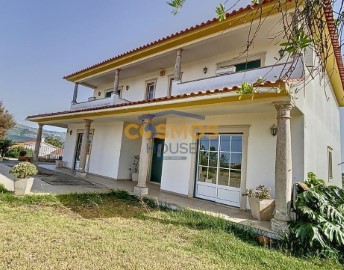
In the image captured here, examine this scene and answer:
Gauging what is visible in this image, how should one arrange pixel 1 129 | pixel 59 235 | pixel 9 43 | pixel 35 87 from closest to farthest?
pixel 59 235 → pixel 9 43 → pixel 1 129 → pixel 35 87

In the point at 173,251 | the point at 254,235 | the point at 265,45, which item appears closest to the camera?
the point at 173,251

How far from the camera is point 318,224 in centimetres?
469

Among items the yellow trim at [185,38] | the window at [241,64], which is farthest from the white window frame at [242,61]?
the yellow trim at [185,38]

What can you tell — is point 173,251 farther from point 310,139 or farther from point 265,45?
point 265,45

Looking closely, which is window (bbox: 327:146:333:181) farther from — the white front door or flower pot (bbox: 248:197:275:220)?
flower pot (bbox: 248:197:275:220)

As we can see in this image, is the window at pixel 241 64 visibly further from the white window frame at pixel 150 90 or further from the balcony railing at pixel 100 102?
the balcony railing at pixel 100 102

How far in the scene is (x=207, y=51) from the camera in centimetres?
898

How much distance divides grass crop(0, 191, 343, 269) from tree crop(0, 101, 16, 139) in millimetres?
20170

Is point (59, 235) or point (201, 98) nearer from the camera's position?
point (59, 235)

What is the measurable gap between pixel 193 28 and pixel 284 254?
24.0ft

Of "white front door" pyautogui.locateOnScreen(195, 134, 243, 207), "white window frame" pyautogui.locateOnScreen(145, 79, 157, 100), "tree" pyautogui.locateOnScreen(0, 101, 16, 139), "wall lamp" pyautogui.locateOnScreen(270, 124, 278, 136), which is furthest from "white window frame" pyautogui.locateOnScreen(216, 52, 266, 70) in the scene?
"tree" pyautogui.locateOnScreen(0, 101, 16, 139)

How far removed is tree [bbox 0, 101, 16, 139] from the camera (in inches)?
877

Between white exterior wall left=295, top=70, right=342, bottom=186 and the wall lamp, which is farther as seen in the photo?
the wall lamp

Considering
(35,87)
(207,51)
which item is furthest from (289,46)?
(35,87)
